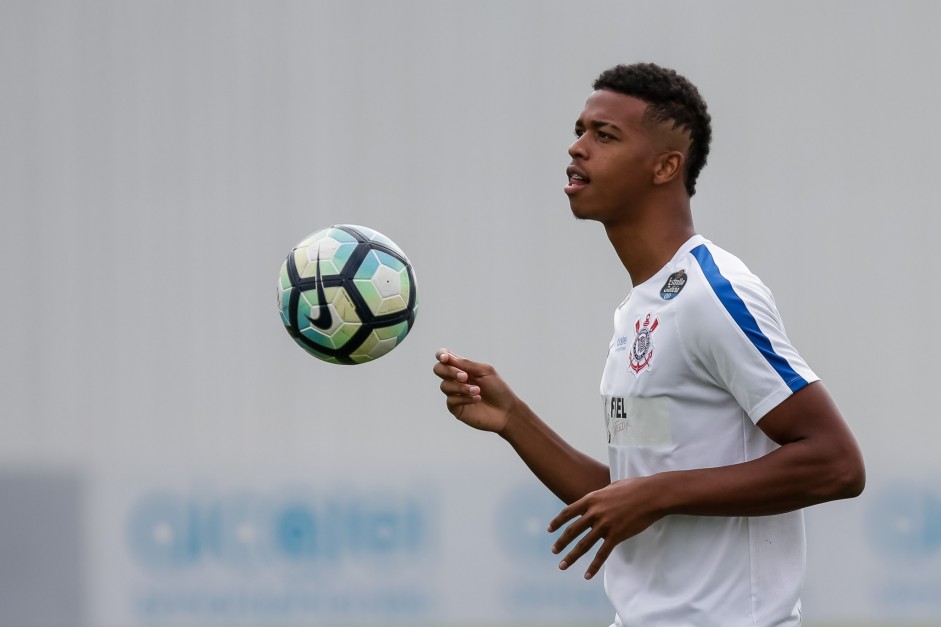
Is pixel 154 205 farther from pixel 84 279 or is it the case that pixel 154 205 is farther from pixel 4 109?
pixel 4 109

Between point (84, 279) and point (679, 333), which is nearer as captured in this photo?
point (679, 333)

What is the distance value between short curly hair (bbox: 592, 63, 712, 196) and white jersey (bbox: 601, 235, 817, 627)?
1.09 feet

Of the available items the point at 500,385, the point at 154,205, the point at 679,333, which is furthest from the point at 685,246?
the point at 154,205

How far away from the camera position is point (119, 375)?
538cm

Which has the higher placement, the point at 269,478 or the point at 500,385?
the point at 500,385

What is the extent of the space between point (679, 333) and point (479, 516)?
3.19 m

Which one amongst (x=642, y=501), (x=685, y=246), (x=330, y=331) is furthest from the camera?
(x=330, y=331)

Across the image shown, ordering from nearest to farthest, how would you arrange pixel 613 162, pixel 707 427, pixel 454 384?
pixel 707 427
pixel 613 162
pixel 454 384

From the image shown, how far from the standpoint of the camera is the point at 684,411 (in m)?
2.29

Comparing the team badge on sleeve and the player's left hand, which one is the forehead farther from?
the player's left hand

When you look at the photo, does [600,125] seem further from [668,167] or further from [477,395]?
[477,395]

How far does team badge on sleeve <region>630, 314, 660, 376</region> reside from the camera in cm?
234

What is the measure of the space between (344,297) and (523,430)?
1.80ft

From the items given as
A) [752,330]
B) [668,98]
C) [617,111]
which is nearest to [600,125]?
[617,111]
